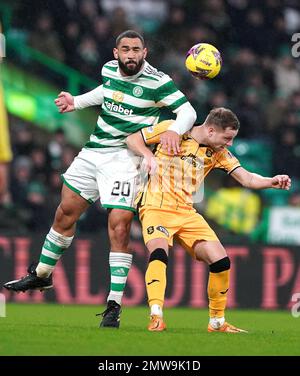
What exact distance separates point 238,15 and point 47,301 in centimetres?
693

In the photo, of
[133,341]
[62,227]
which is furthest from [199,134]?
[133,341]

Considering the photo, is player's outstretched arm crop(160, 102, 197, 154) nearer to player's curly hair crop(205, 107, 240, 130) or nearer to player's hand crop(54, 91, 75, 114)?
player's curly hair crop(205, 107, 240, 130)

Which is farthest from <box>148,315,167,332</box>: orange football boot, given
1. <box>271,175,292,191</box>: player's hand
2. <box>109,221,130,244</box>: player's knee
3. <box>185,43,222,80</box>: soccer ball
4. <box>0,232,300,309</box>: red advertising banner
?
<box>0,232,300,309</box>: red advertising banner

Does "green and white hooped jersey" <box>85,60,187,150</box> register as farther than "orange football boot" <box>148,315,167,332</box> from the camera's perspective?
Yes

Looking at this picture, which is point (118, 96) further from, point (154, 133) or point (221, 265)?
point (221, 265)

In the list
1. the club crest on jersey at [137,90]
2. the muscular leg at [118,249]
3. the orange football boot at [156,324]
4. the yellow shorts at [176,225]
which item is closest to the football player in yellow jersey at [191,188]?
the yellow shorts at [176,225]

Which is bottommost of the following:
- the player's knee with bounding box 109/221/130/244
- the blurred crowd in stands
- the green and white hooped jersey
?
the player's knee with bounding box 109/221/130/244

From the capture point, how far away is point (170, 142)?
Result: 836 cm

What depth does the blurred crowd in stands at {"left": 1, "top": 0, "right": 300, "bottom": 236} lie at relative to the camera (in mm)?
15578

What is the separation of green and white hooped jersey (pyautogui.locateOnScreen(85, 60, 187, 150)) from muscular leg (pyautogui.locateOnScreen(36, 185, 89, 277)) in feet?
1.71

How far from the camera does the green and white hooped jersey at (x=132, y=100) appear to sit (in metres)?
8.75

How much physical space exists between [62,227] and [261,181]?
1707 mm

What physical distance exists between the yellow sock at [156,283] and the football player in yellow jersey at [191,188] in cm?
9

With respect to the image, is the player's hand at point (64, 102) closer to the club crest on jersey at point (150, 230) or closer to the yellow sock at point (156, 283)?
the club crest on jersey at point (150, 230)
